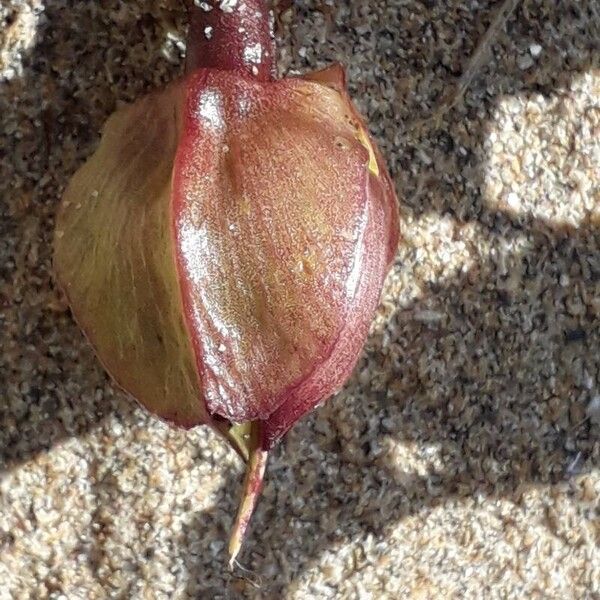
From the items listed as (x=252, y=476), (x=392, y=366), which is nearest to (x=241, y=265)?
(x=252, y=476)

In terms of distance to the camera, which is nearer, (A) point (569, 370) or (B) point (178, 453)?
(B) point (178, 453)

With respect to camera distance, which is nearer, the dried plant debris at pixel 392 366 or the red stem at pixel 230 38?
the red stem at pixel 230 38

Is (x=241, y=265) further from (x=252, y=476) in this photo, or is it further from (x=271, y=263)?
(x=252, y=476)

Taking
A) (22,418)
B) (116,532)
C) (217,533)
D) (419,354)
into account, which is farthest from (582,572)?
(22,418)

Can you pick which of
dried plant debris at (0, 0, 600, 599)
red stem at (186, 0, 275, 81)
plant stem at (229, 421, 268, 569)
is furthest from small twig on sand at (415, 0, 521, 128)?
plant stem at (229, 421, 268, 569)

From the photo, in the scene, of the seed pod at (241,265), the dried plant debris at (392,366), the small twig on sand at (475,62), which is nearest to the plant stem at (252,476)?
the seed pod at (241,265)

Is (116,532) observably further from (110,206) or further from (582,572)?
(582,572)

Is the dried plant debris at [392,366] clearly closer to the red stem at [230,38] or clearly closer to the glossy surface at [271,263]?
the red stem at [230,38]
